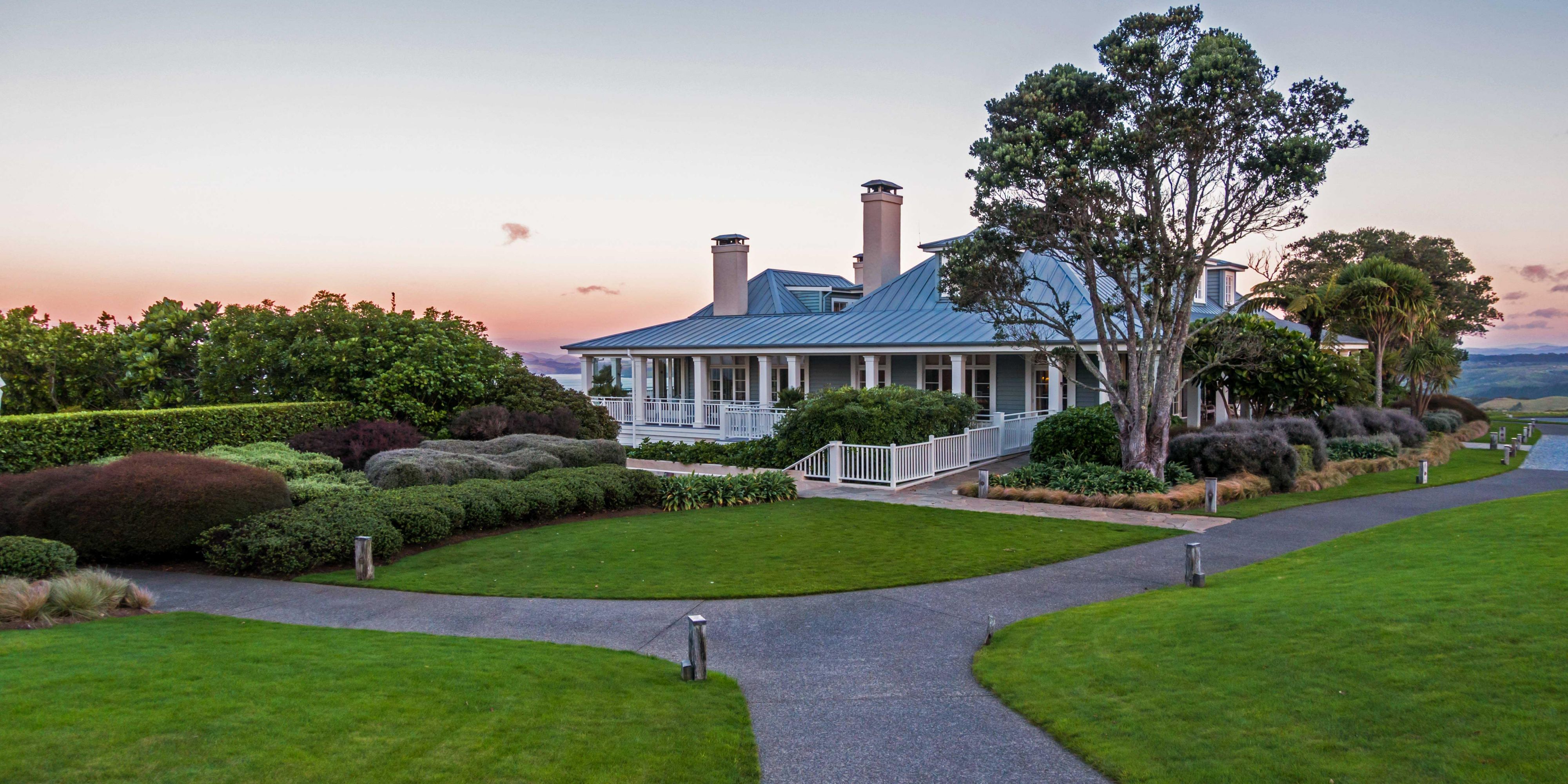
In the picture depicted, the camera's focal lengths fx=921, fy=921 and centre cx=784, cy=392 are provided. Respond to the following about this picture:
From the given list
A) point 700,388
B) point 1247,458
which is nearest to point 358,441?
point 700,388

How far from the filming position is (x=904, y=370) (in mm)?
28516

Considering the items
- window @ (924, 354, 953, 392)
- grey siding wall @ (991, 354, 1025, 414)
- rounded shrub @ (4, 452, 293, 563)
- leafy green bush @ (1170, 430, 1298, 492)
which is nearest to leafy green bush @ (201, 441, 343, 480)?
rounded shrub @ (4, 452, 293, 563)

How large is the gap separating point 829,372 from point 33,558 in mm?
22091

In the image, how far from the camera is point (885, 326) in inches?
1117

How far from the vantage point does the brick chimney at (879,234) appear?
110 feet

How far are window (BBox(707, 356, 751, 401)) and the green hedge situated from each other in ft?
45.8

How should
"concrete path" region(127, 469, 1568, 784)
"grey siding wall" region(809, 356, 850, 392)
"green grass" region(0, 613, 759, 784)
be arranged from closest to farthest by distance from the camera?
"green grass" region(0, 613, 759, 784) → "concrete path" region(127, 469, 1568, 784) → "grey siding wall" region(809, 356, 850, 392)

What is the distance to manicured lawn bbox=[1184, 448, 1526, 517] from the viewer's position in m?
16.9

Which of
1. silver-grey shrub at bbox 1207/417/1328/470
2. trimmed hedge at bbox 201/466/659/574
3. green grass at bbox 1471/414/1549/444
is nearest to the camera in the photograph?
trimmed hedge at bbox 201/466/659/574

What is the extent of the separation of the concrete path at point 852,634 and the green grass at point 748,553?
0.39 m

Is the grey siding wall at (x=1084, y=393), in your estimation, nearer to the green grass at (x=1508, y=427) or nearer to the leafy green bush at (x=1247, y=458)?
the leafy green bush at (x=1247, y=458)

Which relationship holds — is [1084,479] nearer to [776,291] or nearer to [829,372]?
[829,372]

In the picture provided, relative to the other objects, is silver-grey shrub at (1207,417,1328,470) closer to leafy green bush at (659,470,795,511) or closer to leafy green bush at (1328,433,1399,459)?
leafy green bush at (1328,433,1399,459)

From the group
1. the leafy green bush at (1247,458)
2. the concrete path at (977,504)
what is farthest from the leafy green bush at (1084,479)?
the leafy green bush at (1247,458)
